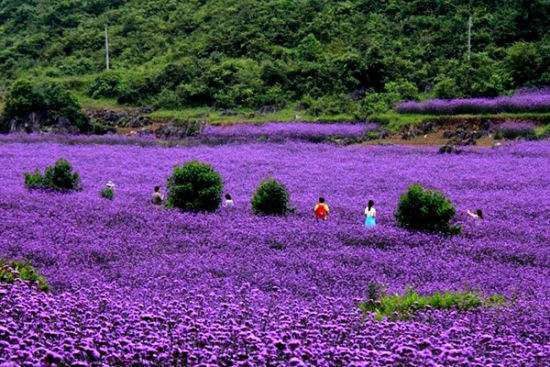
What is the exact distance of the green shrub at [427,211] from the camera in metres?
17.7

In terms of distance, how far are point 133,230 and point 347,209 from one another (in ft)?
20.4

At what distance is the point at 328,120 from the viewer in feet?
147

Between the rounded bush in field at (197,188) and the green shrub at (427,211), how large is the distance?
502 cm

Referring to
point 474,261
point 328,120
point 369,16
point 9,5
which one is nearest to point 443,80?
point 328,120

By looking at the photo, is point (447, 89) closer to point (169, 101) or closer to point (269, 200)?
point (169, 101)

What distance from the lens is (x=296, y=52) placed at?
5712 centimetres

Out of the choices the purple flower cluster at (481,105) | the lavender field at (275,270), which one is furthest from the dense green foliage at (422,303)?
the purple flower cluster at (481,105)

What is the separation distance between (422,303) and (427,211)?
6.98 metres

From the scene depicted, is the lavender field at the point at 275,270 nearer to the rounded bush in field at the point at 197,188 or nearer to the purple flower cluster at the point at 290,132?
the rounded bush in field at the point at 197,188

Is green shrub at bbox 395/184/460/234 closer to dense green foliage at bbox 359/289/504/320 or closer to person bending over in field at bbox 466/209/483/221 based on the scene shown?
person bending over in field at bbox 466/209/483/221

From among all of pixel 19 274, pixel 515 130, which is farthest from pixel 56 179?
pixel 515 130

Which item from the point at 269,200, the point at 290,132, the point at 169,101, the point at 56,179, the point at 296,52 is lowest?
the point at 269,200

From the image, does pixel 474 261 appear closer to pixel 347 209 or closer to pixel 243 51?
pixel 347 209

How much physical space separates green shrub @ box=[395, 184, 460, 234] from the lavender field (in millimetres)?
633
